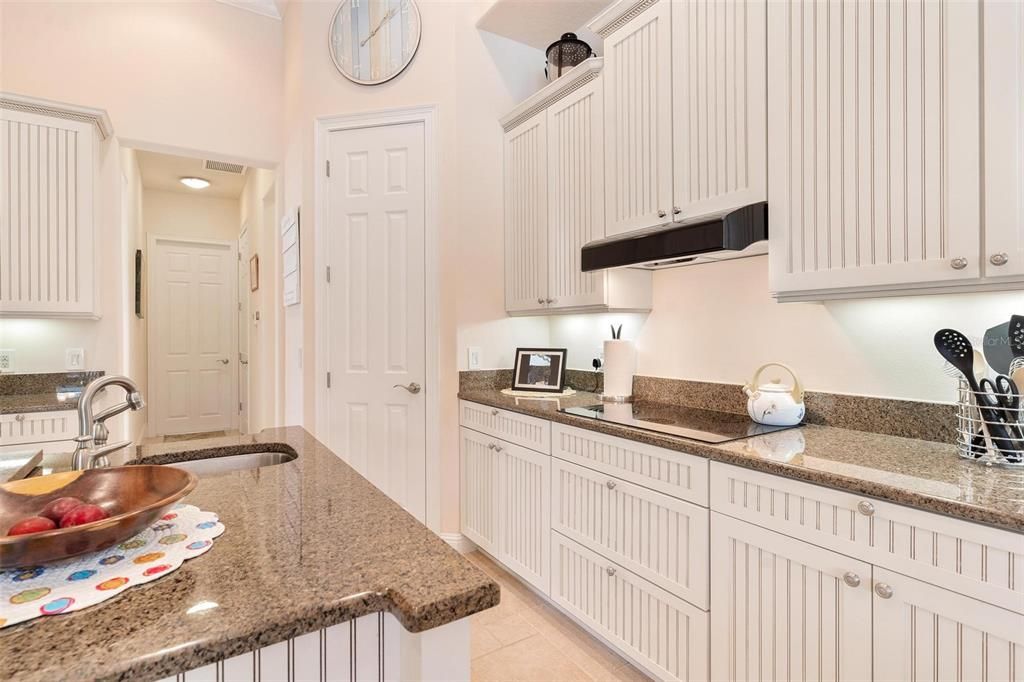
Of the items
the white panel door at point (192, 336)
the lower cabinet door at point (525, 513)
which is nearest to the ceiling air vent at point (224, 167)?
the white panel door at point (192, 336)

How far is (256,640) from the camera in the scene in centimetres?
60

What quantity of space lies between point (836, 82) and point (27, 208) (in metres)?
3.62

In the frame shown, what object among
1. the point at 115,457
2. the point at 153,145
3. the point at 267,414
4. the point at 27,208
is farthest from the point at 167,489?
the point at 267,414

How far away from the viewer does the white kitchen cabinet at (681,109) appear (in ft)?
5.56

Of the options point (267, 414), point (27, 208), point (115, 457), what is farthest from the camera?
point (267, 414)

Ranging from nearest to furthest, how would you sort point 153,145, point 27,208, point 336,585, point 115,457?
point 336,585
point 115,457
point 27,208
point 153,145

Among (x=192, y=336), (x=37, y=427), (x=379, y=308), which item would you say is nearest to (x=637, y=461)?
(x=379, y=308)

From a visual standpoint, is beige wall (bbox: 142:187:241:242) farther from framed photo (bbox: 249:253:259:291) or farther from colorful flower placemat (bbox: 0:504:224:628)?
colorful flower placemat (bbox: 0:504:224:628)

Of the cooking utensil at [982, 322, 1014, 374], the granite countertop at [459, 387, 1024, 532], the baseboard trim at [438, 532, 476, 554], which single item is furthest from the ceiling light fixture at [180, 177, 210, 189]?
the cooking utensil at [982, 322, 1014, 374]

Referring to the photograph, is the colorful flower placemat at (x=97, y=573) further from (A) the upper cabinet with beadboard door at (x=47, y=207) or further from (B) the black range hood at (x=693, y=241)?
(A) the upper cabinet with beadboard door at (x=47, y=207)

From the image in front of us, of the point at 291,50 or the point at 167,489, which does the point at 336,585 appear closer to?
the point at 167,489

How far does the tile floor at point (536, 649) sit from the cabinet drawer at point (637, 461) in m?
0.66

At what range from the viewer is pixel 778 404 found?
175cm

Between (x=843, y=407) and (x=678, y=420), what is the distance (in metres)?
0.53
